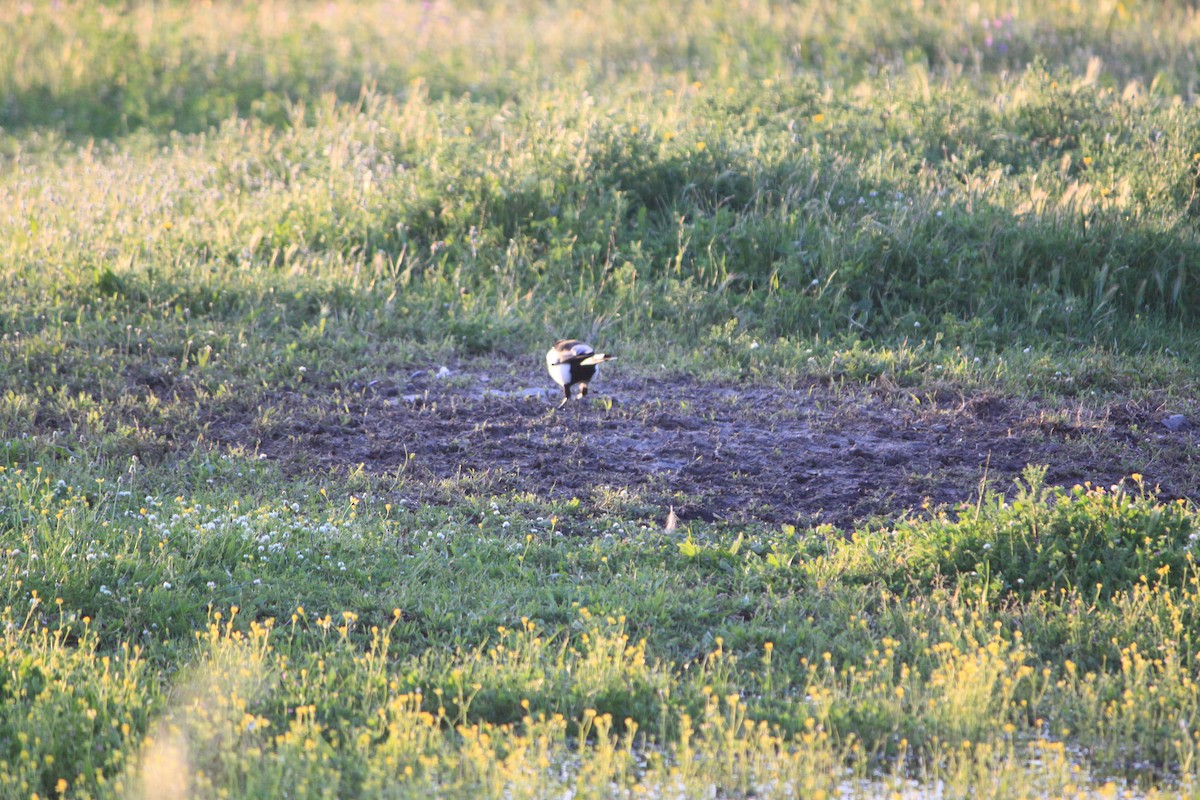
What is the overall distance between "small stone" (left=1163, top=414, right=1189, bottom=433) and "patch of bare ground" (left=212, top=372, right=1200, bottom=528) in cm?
3

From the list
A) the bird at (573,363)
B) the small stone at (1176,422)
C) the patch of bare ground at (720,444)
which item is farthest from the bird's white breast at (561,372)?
the small stone at (1176,422)

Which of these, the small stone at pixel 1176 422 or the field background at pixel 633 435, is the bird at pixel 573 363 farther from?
the small stone at pixel 1176 422

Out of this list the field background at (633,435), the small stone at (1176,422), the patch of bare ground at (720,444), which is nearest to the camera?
the field background at (633,435)

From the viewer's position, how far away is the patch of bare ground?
19.2ft

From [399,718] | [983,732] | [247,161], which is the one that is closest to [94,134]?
[247,161]

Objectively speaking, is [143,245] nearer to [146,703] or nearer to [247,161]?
[247,161]

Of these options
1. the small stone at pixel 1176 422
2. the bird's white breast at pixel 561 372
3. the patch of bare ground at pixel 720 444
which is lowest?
the patch of bare ground at pixel 720 444

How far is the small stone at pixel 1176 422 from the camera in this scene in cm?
653

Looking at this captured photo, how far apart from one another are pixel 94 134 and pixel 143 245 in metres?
5.70

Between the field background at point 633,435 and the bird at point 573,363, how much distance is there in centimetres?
24

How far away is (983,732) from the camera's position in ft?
12.7

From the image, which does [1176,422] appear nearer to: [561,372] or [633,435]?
[633,435]

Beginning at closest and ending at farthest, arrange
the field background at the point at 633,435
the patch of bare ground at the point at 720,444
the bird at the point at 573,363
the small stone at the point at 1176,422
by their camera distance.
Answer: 1. the field background at the point at 633,435
2. the patch of bare ground at the point at 720,444
3. the bird at the point at 573,363
4. the small stone at the point at 1176,422

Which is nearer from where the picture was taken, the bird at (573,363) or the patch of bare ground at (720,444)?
the patch of bare ground at (720,444)
